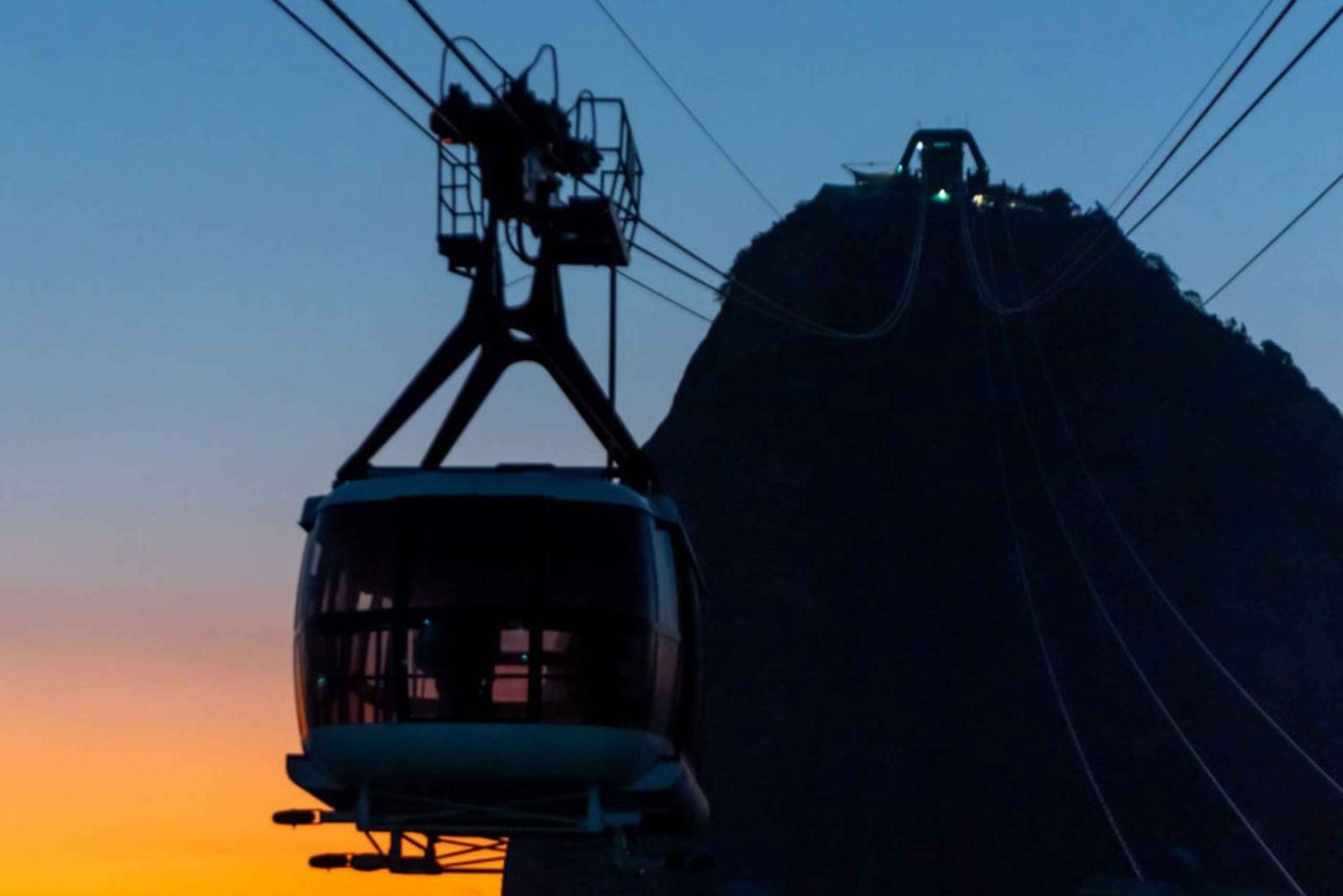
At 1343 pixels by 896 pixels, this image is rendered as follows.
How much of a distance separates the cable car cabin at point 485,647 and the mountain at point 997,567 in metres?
44.8

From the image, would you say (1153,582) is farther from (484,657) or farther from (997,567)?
(484,657)

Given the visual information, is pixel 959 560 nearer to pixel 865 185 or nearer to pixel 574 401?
pixel 865 185

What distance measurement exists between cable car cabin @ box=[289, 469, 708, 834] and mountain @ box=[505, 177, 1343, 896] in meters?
44.8

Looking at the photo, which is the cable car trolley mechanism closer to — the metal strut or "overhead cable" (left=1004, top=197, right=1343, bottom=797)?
the metal strut

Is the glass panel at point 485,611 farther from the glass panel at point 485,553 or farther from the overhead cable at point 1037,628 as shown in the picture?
the overhead cable at point 1037,628

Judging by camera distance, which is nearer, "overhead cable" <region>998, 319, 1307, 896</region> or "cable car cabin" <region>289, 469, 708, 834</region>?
"cable car cabin" <region>289, 469, 708, 834</region>

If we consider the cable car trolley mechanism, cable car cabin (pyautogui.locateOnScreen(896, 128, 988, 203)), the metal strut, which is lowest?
the cable car trolley mechanism

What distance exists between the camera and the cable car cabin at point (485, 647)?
59.4 feet

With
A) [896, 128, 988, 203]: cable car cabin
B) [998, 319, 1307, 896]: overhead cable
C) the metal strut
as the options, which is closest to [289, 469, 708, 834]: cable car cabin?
the metal strut

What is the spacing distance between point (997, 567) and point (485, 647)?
80511 millimetres

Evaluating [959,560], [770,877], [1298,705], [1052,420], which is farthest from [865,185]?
[770,877]

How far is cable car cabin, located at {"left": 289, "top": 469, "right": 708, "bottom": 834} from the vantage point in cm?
1811

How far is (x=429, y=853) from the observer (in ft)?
65.9

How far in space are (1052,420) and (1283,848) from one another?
29.7m
